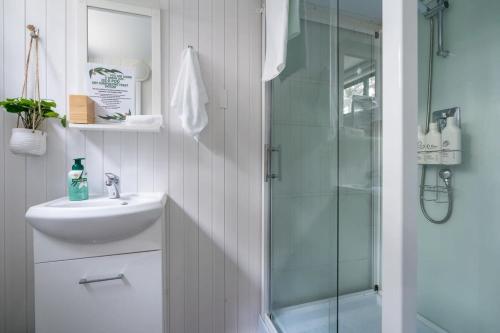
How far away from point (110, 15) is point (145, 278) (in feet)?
4.37

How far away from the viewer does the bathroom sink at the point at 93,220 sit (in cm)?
81

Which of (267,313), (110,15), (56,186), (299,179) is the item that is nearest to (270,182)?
(299,179)

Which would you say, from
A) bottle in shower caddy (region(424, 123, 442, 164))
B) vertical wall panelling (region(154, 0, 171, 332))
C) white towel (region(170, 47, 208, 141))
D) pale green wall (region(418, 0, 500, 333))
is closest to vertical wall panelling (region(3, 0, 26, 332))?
vertical wall panelling (region(154, 0, 171, 332))

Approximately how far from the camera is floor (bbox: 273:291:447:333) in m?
0.88

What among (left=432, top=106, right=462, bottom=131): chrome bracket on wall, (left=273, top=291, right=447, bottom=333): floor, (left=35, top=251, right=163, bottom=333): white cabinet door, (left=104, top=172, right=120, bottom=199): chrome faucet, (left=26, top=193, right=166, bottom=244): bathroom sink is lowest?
(left=273, top=291, right=447, bottom=333): floor

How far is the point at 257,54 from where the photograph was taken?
1.44 metres

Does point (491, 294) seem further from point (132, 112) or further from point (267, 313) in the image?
point (132, 112)

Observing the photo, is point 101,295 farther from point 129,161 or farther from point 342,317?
point 342,317

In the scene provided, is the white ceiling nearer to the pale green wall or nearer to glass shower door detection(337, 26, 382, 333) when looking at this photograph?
Answer: glass shower door detection(337, 26, 382, 333)

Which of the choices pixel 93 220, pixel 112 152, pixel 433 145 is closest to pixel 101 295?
pixel 93 220

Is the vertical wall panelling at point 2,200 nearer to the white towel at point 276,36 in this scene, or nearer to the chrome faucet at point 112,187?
the chrome faucet at point 112,187

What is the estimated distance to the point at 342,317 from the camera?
992 millimetres

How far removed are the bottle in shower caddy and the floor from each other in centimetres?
77

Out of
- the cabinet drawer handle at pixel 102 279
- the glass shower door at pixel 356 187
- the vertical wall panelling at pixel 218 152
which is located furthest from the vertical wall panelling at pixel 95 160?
the glass shower door at pixel 356 187
